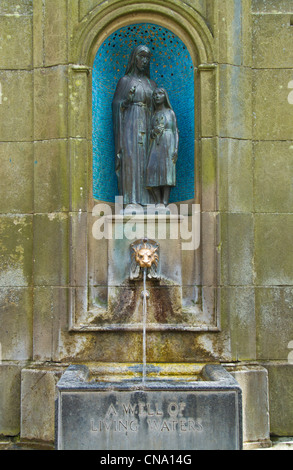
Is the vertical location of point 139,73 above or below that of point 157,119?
above

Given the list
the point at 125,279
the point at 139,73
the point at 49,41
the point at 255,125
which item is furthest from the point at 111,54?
the point at 125,279

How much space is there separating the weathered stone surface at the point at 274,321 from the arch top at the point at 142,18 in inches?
108

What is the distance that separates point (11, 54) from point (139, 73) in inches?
60.8

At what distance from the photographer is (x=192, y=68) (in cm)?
672

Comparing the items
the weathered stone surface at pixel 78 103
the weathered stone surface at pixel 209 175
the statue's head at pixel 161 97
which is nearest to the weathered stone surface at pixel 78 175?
the weathered stone surface at pixel 78 103

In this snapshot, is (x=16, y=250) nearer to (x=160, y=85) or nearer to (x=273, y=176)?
(x=160, y=85)

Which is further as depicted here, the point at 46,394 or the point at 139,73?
the point at 139,73

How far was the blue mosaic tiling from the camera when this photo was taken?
22.3ft

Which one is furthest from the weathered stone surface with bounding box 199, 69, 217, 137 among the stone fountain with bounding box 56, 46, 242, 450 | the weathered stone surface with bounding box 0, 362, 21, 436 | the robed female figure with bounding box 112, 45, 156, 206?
the weathered stone surface with bounding box 0, 362, 21, 436

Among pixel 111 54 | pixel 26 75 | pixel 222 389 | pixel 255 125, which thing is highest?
pixel 111 54

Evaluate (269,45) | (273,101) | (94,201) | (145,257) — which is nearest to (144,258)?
(145,257)

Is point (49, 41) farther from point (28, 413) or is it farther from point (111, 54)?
point (28, 413)
